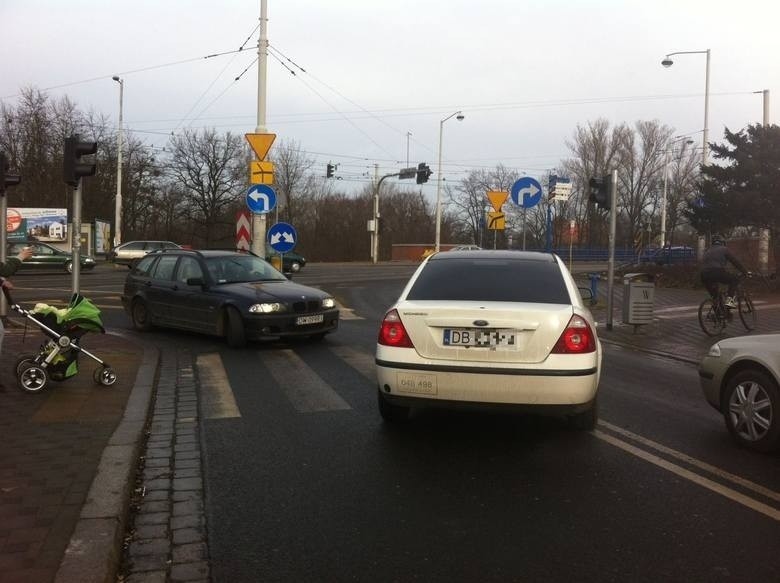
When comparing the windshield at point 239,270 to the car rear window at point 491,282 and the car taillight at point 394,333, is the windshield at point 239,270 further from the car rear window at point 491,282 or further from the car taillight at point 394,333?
the car taillight at point 394,333

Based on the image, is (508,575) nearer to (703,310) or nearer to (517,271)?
(517,271)

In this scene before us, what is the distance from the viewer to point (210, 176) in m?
61.0

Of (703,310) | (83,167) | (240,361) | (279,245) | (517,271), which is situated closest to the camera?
(517,271)

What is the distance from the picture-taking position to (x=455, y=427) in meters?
6.05

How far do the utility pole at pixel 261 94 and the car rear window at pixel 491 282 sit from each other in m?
11.3

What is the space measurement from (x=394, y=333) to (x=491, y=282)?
1005mm

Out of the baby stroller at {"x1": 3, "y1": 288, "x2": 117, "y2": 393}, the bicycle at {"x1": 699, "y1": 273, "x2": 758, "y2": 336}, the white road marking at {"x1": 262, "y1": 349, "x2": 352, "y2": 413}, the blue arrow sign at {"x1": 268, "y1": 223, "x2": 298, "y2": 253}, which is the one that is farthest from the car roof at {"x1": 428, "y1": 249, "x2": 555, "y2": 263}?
the blue arrow sign at {"x1": 268, "y1": 223, "x2": 298, "y2": 253}

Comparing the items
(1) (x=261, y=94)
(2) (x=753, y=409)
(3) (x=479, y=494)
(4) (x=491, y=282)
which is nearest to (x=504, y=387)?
(3) (x=479, y=494)

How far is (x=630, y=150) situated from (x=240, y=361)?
210 feet

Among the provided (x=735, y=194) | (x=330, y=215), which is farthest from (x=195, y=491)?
(x=330, y=215)

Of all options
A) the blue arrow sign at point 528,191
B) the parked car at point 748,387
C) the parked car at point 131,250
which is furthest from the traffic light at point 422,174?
the parked car at point 748,387

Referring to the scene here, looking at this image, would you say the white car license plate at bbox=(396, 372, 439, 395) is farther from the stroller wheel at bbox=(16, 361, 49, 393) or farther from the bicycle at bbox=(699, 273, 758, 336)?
the bicycle at bbox=(699, 273, 758, 336)

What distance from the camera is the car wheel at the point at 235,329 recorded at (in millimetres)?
10320

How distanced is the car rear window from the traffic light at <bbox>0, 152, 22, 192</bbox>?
8.31 meters
